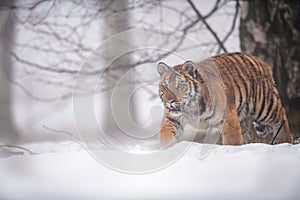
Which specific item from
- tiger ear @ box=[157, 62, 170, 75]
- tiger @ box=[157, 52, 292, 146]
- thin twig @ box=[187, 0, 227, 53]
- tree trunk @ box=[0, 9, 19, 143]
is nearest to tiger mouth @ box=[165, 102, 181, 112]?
tiger @ box=[157, 52, 292, 146]

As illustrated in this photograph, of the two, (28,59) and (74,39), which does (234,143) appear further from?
(28,59)

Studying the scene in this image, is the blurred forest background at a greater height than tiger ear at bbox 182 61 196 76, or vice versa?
the blurred forest background

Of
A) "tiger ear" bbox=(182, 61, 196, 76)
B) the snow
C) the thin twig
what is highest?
the thin twig

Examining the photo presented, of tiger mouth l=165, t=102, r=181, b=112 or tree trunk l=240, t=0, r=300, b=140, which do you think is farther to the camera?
tree trunk l=240, t=0, r=300, b=140

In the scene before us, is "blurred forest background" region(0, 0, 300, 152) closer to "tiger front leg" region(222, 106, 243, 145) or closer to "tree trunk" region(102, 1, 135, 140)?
"tree trunk" region(102, 1, 135, 140)

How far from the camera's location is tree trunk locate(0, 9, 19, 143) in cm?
148

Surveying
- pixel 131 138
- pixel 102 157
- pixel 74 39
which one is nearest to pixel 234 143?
pixel 131 138

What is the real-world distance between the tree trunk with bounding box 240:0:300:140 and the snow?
0.97ft

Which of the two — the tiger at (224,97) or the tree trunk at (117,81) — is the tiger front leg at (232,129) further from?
the tree trunk at (117,81)

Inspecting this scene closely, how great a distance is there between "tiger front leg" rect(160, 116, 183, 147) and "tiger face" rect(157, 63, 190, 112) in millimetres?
43

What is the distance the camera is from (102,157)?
1.46 m

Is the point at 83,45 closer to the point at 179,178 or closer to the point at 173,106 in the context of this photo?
the point at 173,106

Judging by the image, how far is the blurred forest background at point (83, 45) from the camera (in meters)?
1.48

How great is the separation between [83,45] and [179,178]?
1.95 feet
